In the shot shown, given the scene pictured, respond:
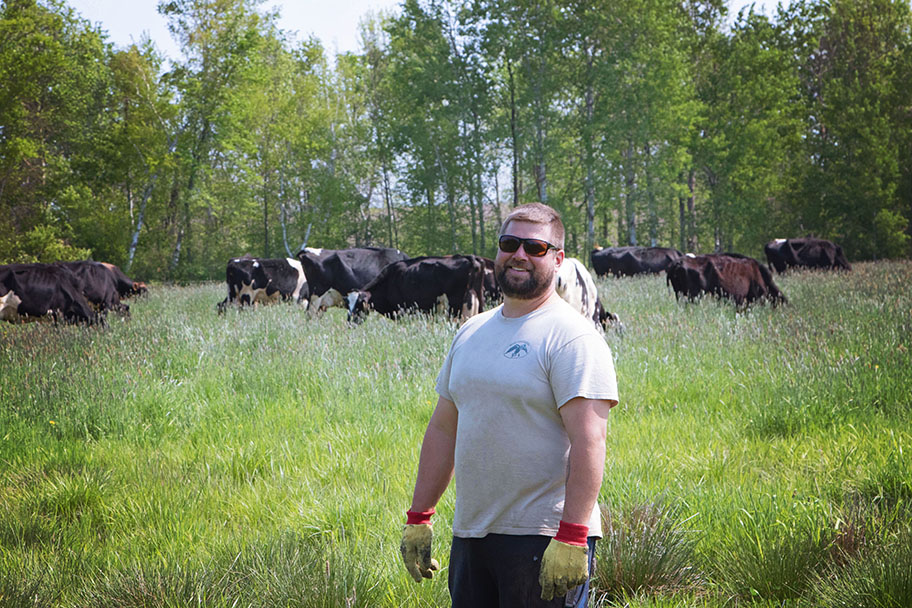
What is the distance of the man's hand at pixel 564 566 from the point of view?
197 centimetres

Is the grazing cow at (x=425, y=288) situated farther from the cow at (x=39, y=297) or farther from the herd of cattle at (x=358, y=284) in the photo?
the cow at (x=39, y=297)

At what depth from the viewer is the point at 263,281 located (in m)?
18.5

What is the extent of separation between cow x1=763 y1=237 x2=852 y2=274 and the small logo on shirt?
24.3 meters

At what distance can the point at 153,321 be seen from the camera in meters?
13.5

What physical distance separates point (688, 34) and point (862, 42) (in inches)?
349

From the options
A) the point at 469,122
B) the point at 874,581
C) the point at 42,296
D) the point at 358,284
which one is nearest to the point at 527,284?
the point at 874,581

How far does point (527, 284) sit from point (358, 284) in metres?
15.2

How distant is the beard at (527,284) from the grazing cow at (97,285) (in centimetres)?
1471

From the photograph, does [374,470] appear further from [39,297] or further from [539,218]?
[39,297]

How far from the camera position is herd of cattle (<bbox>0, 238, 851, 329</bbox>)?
12961 millimetres

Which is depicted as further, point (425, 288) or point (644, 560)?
point (425, 288)

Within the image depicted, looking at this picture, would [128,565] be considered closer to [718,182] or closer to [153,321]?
[153,321]

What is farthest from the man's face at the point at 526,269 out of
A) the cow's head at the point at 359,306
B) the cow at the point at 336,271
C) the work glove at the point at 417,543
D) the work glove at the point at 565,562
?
the cow at the point at 336,271

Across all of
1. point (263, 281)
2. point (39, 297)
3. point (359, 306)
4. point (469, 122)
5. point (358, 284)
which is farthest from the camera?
point (469, 122)
